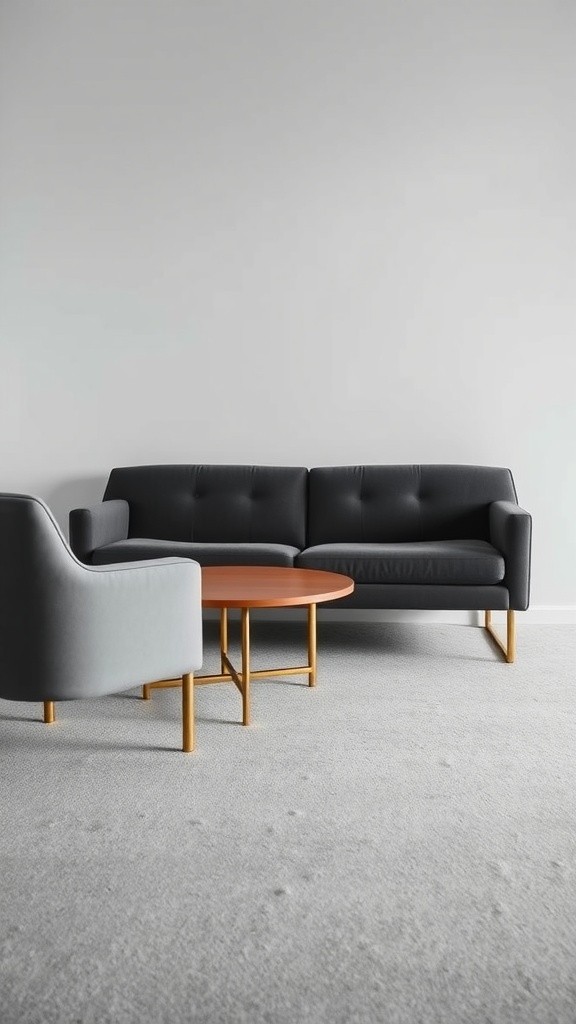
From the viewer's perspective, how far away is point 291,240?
428 centimetres

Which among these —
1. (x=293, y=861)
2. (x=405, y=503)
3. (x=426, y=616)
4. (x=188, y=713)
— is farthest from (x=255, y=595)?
(x=426, y=616)

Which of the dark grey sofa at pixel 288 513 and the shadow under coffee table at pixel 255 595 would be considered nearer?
the shadow under coffee table at pixel 255 595

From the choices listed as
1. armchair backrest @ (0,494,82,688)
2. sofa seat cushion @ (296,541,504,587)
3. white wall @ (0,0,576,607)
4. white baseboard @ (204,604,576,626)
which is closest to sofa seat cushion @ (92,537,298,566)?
sofa seat cushion @ (296,541,504,587)

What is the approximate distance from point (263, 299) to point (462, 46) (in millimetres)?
Answer: 1611

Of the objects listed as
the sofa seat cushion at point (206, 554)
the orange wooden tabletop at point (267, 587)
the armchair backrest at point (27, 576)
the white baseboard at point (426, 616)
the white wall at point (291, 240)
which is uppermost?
the white wall at point (291, 240)

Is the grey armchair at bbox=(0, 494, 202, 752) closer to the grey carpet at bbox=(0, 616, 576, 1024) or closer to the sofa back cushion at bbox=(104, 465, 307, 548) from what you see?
the grey carpet at bbox=(0, 616, 576, 1024)

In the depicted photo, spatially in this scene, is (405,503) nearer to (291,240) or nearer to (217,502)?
(217,502)

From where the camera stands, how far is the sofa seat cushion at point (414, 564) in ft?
11.0

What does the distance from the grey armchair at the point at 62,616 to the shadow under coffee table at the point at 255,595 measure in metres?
0.40

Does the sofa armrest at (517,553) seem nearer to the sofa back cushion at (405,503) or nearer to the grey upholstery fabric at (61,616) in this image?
the sofa back cushion at (405,503)

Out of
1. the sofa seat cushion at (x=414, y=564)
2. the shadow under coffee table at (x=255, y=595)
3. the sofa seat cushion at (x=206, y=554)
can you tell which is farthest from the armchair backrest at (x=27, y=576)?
the sofa seat cushion at (x=414, y=564)

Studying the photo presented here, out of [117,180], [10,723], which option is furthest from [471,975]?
[117,180]

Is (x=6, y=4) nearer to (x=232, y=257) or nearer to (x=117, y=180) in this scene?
(x=117, y=180)

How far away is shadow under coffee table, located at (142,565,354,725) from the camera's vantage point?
2.51 meters
